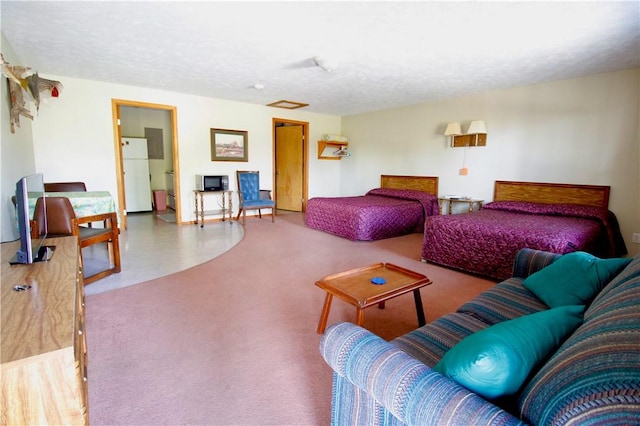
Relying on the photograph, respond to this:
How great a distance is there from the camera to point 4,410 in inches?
31.3

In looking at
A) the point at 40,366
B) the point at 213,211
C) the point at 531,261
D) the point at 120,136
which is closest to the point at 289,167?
the point at 213,211

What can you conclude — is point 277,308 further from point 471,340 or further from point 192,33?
point 192,33

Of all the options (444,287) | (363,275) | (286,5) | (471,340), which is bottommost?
(444,287)

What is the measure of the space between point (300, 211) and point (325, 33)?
4.65 meters

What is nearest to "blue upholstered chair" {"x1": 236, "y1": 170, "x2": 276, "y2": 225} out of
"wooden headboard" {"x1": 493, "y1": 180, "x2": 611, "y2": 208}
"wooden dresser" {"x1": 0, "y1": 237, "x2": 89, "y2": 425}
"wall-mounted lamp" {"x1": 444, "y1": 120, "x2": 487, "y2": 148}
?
"wall-mounted lamp" {"x1": 444, "y1": 120, "x2": 487, "y2": 148}

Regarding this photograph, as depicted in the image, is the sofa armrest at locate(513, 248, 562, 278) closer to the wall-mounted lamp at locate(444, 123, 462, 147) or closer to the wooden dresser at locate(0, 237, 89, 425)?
the wooden dresser at locate(0, 237, 89, 425)

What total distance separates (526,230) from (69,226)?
3946 mm

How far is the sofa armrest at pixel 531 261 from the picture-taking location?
78.9 inches

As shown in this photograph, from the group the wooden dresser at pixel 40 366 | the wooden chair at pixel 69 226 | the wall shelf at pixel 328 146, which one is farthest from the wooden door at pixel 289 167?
the wooden dresser at pixel 40 366

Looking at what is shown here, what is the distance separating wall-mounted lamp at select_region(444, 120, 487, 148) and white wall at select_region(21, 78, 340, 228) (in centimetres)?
310

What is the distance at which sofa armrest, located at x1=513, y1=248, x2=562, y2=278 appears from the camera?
6.58 ft

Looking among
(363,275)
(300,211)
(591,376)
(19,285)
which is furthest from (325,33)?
(300,211)

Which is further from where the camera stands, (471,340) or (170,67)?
(170,67)

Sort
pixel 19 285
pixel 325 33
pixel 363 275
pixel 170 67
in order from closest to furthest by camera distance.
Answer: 1. pixel 19 285
2. pixel 363 275
3. pixel 325 33
4. pixel 170 67
